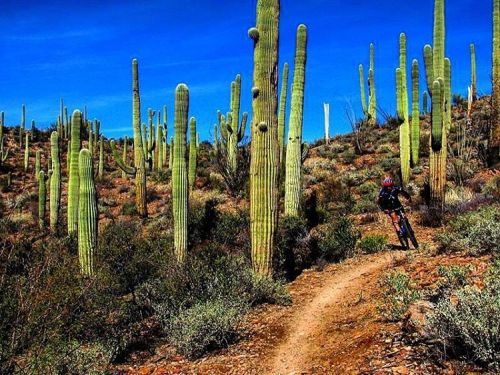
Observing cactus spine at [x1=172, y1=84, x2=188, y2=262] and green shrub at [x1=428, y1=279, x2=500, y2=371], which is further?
cactus spine at [x1=172, y1=84, x2=188, y2=262]

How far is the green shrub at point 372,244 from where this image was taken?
1091cm

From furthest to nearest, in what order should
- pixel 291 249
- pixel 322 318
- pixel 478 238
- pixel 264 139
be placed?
pixel 291 249 → pixel 264 139 → pixel 478 238 → pixel 322 318

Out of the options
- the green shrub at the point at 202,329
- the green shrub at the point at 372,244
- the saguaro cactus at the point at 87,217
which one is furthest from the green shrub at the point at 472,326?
the saguaro cactus at the point at 87,217

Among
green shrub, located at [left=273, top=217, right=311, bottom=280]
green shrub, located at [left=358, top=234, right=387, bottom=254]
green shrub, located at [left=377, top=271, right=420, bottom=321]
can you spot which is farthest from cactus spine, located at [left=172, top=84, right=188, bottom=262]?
green shrub, located at [left=377, top=271, right=420, bottom=321]

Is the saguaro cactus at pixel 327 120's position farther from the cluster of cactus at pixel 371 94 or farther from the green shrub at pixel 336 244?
the green shrub at pixel 336 244

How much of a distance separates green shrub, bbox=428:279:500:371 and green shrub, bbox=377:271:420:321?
3.69 feet

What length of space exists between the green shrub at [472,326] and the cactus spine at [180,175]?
251 inches

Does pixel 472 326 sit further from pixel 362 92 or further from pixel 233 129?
pixel 362 92

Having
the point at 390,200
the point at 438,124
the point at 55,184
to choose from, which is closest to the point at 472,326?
the point at 390,200

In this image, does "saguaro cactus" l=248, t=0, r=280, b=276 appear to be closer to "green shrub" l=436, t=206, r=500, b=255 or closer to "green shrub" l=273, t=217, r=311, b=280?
"green shrub" l=273, t=217, r=311, b=280

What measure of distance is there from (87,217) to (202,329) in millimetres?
5523

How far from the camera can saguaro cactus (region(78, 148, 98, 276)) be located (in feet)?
34.9

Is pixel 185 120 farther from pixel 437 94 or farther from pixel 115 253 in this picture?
pixel 437 94

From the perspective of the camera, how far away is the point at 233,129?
61.4ft
